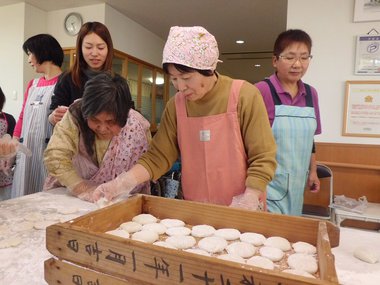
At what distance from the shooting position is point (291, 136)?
1.43m

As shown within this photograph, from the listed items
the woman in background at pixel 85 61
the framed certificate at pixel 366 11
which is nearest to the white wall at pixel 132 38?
the woman in background at pixel 85 61

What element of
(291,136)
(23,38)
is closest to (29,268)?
(291,136)

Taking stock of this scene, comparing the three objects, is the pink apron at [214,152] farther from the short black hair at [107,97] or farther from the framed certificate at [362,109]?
the framed certificate at [362,109]

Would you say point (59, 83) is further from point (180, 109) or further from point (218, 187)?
point (218, 187)

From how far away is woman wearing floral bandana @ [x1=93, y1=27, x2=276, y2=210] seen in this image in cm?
100

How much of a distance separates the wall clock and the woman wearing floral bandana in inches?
138

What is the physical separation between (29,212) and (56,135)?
32 cm

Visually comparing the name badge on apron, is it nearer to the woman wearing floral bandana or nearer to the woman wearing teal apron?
the woman wearing floral bandana

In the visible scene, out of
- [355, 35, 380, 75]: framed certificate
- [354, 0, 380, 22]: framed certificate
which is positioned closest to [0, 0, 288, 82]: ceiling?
[354, 0, 380, 22]: framed certificate

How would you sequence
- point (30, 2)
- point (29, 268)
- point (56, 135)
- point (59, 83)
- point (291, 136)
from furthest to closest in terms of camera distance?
point (30, 2) → point (59, 83) → point (291, 136) → point (56, 135) → point (29, 268)

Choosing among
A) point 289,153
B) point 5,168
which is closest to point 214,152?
point 289,153

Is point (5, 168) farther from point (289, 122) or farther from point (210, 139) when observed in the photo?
point (289, 122)

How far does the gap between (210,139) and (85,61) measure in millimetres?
910

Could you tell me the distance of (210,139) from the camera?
1108 mm
